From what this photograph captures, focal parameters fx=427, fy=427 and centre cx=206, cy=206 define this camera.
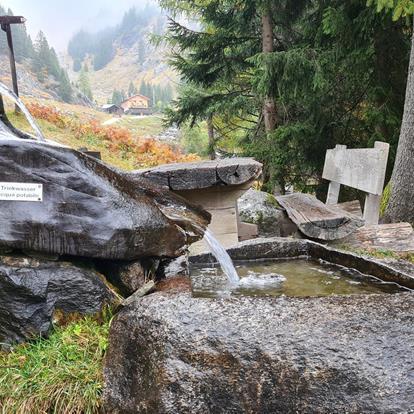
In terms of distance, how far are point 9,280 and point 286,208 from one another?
3.43 meters

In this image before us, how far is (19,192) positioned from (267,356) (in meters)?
1.82

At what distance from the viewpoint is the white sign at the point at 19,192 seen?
104 inches

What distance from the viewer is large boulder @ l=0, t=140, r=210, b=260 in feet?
8.62

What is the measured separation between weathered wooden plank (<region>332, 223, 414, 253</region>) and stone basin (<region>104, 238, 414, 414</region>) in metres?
2.43

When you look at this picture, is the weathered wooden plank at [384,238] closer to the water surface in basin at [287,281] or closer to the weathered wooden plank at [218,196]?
the weathered wooden plank at [218,196]

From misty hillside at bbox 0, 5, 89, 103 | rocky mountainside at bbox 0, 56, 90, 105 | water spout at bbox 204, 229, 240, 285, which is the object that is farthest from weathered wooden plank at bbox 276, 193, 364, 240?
misty hillside at bbox 0, 5, 89, 103

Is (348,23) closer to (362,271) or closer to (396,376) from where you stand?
(362,271)

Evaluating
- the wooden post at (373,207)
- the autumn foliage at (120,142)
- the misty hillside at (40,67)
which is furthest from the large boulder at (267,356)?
the misty hillside at (40,67)

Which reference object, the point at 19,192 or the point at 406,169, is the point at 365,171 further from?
the point at 19,192

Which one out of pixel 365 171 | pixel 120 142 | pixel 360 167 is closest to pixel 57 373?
pixel 365 171

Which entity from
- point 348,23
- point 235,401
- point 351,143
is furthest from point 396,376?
point 351,143

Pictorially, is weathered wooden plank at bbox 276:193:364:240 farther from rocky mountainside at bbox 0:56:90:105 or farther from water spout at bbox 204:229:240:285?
rocky mountainside at bbox 0:56:90:105

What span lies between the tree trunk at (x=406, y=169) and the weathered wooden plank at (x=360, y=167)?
0.97 ft

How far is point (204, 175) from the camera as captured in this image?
390 cm
